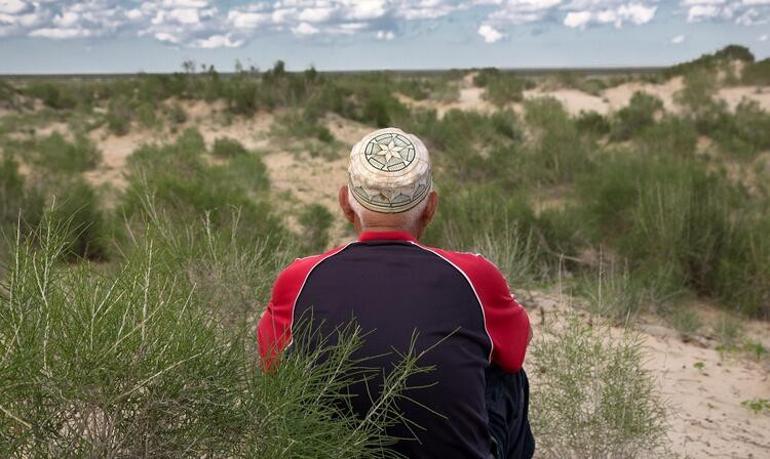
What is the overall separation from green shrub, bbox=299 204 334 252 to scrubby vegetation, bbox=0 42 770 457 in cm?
3

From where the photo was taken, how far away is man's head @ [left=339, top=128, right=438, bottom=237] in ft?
7.13

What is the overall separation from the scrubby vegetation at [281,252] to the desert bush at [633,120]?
3.5 inches

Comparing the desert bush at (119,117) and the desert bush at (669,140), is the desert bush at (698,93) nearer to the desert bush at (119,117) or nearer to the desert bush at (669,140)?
the desert bush at (669,140)

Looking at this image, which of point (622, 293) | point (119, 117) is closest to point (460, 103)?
point (119, 117)

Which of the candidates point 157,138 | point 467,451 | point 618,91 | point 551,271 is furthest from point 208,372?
point 618,91

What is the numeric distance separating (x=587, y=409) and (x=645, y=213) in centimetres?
553

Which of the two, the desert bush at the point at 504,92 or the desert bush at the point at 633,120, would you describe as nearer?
the desert bush at the point at 633,120

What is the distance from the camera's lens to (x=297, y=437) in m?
1.81

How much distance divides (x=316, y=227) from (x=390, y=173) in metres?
8.18

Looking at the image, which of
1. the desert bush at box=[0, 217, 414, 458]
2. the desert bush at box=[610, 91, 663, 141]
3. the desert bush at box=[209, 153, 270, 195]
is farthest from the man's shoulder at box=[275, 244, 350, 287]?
the desert bush at box=[610, 91, 663, 141]

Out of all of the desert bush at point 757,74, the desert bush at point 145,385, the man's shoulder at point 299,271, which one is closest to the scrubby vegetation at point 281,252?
the desert bush at point 145,385

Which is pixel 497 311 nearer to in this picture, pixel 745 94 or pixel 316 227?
pixel 316 227

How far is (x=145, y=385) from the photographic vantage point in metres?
1.69

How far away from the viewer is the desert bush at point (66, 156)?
49.1 ft
